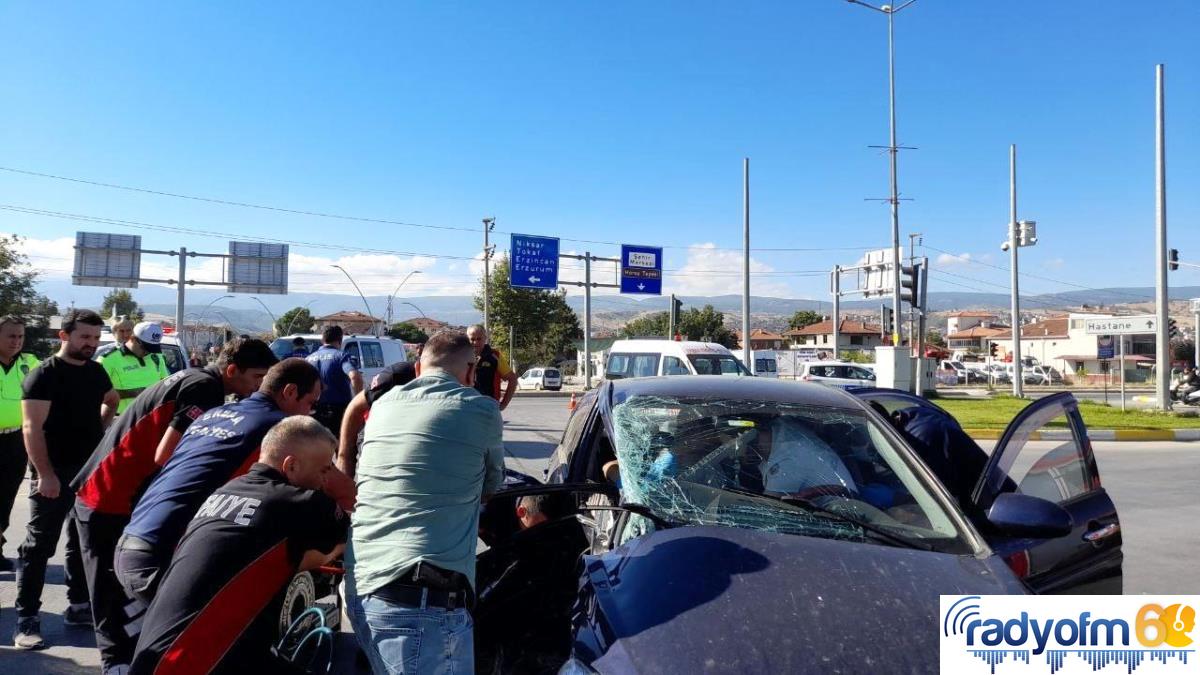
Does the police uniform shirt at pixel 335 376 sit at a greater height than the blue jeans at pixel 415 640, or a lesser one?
greater

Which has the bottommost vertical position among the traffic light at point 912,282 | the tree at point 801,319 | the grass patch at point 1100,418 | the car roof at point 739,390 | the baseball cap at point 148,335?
the grass patch at point 1100,418

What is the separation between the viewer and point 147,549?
2.88 meters

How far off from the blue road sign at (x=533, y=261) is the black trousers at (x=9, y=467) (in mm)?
23801

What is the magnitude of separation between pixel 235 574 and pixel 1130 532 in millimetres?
7719

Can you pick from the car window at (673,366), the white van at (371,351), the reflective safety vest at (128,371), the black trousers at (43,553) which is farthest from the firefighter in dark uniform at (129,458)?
the car window at (673,366)

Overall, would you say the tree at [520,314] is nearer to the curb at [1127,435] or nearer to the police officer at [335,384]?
the curb at [1127,435]

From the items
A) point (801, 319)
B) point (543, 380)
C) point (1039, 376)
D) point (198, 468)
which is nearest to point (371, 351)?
point (198, 468)

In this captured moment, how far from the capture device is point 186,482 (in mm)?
2945

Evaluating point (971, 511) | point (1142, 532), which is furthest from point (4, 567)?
point (1142, 532)

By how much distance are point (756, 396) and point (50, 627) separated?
429 cm

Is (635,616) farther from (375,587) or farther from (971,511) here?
(971,511)

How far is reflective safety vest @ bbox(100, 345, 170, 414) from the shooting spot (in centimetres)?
750

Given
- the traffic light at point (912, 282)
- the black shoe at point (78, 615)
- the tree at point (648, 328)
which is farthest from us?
the tree at point (648, 328)

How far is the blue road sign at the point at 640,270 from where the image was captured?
3161 centimetres
